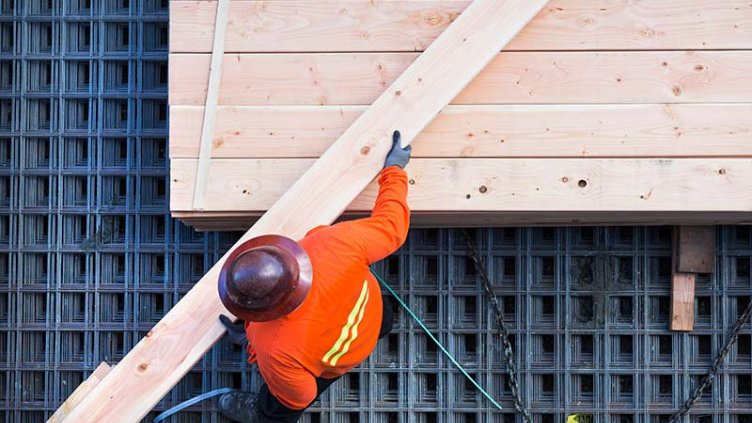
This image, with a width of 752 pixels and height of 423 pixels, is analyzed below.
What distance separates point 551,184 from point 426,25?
927 mm

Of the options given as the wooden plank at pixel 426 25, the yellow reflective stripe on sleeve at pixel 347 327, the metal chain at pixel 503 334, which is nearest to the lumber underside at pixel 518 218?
the metal chain at pixel 503 334

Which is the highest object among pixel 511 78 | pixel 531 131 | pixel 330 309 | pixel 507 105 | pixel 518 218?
pixel 511 78

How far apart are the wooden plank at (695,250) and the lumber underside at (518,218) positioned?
0.40ft

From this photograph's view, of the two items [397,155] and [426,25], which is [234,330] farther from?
[426,25]

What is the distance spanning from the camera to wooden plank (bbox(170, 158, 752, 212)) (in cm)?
386

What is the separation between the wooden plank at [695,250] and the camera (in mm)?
4477

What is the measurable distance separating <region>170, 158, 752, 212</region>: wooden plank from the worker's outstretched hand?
52cm

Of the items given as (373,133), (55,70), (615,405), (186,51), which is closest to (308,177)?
(373,133)

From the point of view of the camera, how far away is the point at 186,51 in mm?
3936

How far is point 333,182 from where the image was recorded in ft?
12.3

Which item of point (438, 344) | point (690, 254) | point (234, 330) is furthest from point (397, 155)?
point (690, 254)

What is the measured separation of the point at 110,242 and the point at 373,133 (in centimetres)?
187

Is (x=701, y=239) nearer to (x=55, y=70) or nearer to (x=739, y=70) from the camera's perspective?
(x=739, y=70)

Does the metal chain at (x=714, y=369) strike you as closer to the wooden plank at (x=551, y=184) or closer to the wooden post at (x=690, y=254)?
the wooden post at (x=690, y=254)
